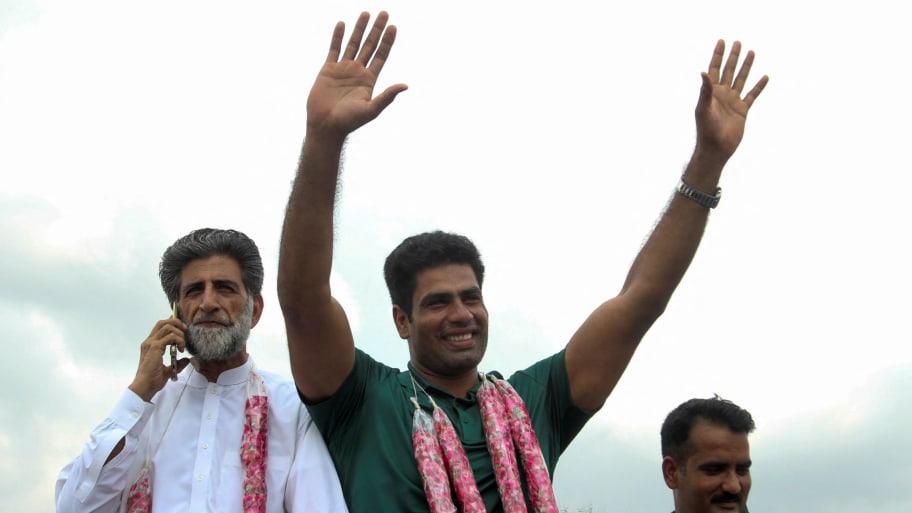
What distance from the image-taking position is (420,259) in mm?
4613

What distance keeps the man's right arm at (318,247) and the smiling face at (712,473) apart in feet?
6.00

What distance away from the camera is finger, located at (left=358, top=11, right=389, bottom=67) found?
14.4 ft

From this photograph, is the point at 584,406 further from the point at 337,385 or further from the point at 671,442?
the point at 337,385

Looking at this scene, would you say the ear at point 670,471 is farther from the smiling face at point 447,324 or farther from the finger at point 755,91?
the finger at point 755,91

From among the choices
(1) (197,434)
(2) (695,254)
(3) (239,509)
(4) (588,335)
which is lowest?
(3) (239,509)

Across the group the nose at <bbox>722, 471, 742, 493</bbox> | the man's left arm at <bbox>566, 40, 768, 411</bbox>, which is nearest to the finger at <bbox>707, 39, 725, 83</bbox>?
the man's left arm at <bbox>566, 40, 768, 411</bbox>

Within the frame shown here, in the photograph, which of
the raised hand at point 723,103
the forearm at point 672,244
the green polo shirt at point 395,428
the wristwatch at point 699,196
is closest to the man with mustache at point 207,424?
the green polo shirt at point 395,428

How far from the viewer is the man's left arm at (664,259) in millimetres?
4684

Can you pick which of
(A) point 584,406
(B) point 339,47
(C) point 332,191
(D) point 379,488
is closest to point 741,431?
(A) point 584,406

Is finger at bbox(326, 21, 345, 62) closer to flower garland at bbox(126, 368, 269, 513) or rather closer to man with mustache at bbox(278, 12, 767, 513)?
man with mustache at bbox(278, 12, 767, 513)

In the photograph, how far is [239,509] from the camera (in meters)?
4.20

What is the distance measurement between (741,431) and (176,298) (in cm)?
288

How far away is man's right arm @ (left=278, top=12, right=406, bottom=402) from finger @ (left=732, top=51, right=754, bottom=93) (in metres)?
2.07

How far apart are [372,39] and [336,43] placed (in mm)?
165
